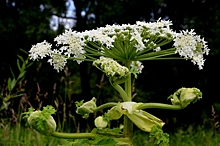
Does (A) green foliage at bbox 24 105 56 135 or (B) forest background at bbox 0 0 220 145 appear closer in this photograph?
(A) green foliage at bbox 24 105 56 135

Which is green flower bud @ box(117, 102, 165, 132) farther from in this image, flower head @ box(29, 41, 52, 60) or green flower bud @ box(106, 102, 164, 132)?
flower head @ box(29, 41, 52, 60)

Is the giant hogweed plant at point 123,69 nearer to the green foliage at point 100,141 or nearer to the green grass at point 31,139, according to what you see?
the green foliage at point 100,141

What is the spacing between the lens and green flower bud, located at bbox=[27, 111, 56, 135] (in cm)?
146

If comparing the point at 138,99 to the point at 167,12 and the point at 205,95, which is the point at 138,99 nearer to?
the point at 205,95

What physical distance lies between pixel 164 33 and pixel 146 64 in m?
9.68

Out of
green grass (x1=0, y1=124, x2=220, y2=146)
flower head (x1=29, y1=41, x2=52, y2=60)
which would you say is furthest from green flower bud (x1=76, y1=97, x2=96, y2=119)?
green grass (x1=0, y1=124, x2=220, y2=146)

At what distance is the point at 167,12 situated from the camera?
449 inches

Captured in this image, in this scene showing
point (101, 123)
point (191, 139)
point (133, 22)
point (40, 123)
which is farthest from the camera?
point (133, 22)

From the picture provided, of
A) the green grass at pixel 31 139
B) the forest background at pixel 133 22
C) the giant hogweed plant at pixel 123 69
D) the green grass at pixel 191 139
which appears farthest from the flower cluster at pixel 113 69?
the forest background at pixel 133 22

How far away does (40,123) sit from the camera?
1.45m

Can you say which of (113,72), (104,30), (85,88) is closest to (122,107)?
(113,72)

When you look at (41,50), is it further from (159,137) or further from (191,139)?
(191,139)

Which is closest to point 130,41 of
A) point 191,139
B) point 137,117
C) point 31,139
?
point 137,117

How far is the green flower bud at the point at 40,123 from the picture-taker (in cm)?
146
